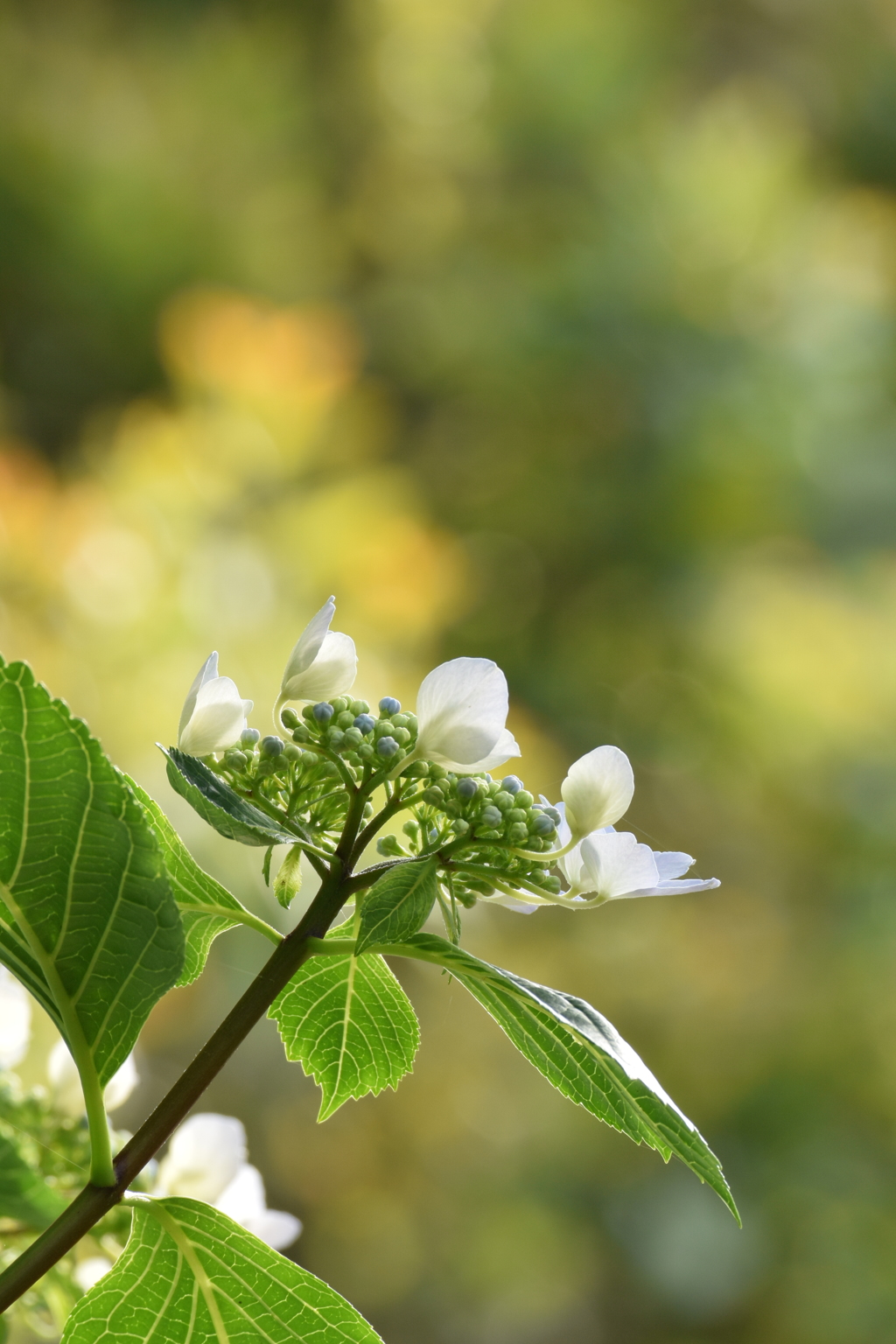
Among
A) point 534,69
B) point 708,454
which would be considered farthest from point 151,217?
point 708,454

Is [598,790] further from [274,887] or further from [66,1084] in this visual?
[66,1084]

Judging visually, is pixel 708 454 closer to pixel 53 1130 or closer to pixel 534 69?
pixel 534 69

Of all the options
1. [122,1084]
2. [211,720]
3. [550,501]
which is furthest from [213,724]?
[550,501]

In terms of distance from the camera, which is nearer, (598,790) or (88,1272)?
(598,790)

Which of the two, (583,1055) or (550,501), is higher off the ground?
(550,501)

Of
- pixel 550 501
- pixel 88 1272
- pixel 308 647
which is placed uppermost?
pixel 550 501

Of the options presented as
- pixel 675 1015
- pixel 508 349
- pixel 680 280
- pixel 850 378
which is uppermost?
pixel 850 378

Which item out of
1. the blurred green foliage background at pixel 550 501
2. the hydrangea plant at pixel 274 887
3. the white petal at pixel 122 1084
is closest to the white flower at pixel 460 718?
the hydrangea plant at pixel 274 887

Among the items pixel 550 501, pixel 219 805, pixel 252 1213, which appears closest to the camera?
pixel 219 805

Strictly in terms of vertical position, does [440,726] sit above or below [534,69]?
below
